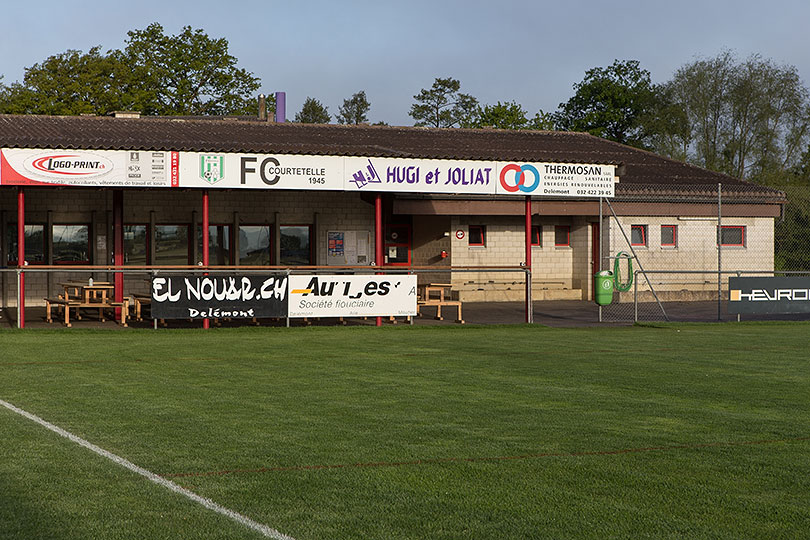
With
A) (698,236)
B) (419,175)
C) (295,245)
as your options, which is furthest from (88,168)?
(698,236)

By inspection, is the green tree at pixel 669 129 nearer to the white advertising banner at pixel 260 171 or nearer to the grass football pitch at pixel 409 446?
the white advertising banner at pixel 260 171

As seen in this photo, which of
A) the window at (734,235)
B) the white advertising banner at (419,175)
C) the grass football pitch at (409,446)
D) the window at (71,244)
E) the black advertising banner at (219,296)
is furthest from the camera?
the window at (734,235)

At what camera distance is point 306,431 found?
7848 millimetres

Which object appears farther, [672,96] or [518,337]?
[672,96]

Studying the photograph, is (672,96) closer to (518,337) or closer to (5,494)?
(518,337)

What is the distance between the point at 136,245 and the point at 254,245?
3.17m

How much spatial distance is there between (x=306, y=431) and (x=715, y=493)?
3.30 metres

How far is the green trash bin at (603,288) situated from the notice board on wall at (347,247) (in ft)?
25.1

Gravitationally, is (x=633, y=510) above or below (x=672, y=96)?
below

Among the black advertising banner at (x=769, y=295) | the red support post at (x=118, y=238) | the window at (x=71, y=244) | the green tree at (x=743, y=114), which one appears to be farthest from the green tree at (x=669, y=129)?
the red support post at (x=118, y=238)

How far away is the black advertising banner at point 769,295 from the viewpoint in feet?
71.4

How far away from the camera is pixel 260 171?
1939 centimetres

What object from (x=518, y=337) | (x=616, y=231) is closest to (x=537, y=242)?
(x=616, y=231)

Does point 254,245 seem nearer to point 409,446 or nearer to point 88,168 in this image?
point 88,168
